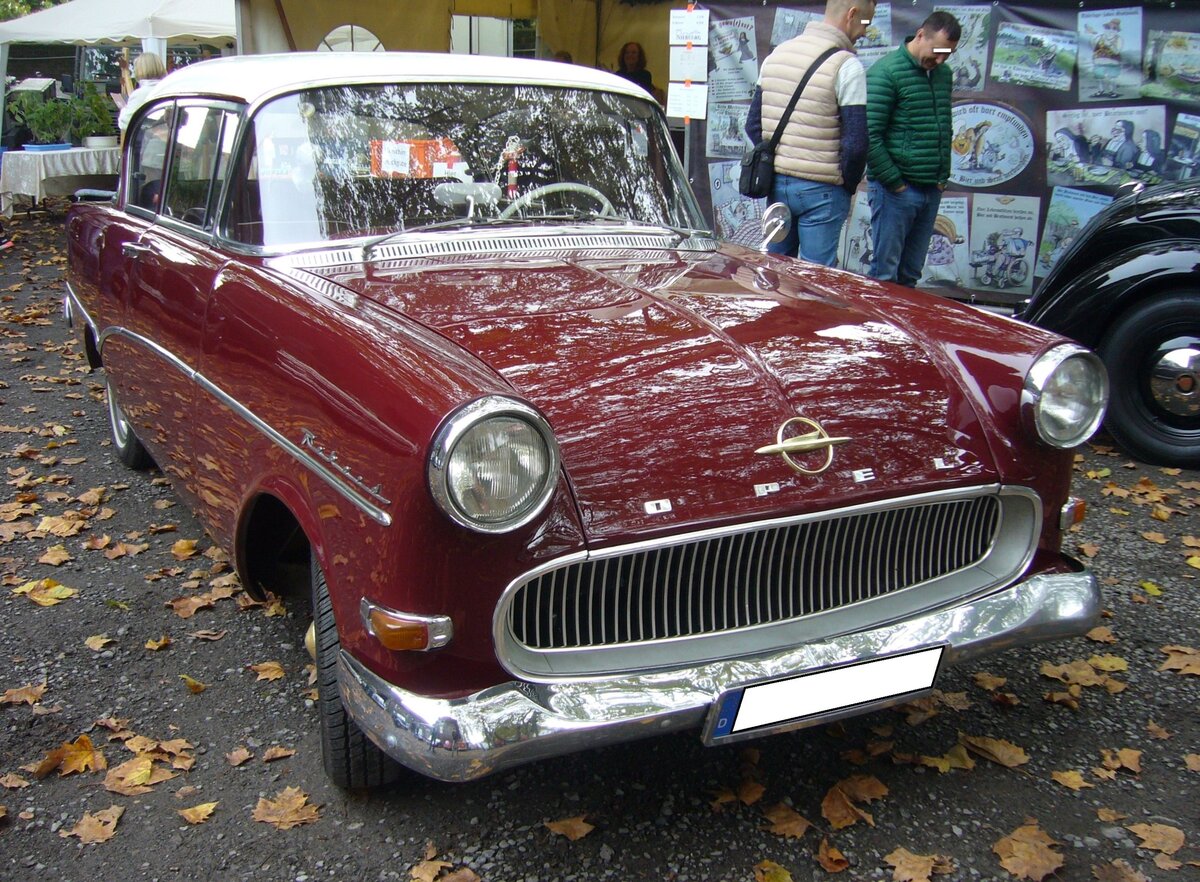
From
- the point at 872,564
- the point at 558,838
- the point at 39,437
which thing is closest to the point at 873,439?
the point at 872,564

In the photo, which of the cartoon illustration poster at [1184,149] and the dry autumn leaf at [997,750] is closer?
the dry autumn leaf at [997,750]

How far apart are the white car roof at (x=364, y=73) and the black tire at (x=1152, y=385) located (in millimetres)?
2542

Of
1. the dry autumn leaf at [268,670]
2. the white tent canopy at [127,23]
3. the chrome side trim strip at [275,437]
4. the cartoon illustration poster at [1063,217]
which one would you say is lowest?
the dry autumn leaf at [268,670]

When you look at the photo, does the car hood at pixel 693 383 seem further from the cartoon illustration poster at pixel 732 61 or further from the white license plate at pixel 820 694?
the cartoon illustration poster at pixel 732 61

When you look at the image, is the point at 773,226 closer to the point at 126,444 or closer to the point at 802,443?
the point at 802,443

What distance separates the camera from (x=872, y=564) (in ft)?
7.73

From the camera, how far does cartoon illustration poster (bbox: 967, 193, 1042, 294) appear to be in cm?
711

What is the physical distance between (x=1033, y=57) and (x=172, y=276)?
231 inches

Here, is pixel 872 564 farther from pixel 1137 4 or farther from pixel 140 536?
pixel 1137 4

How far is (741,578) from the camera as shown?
222 cm

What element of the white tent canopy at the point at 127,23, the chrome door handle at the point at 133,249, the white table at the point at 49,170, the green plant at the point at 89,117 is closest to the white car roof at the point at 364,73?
the chrome door handle at the point at 133,249

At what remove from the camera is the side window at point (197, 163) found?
3.15 meters

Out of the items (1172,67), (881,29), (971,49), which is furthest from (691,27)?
(1172,67)

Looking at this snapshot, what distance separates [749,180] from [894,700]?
382cm
